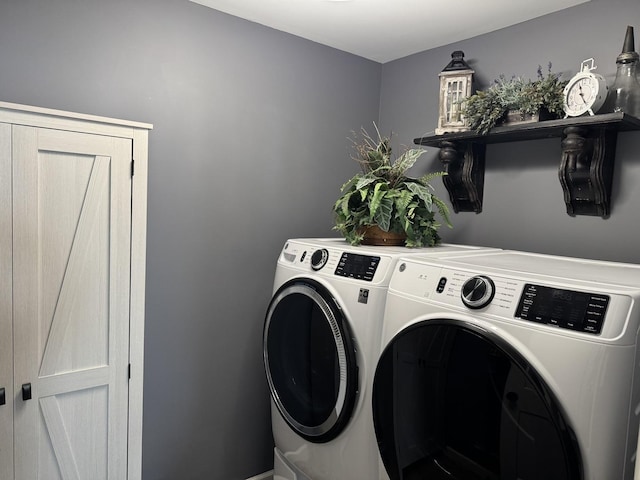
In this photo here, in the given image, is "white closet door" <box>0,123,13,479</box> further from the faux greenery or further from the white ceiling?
the faux greenery

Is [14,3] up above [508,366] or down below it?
above

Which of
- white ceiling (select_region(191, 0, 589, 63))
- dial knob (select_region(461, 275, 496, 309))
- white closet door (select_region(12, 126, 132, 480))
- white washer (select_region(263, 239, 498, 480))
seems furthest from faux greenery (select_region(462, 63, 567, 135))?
white closet door (select_region(12, 126, 132, 480))

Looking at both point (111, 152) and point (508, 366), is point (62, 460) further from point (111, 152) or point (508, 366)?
point (508, 366)

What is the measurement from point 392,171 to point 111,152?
3.58 feet

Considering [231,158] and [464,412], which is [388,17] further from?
[464,412]

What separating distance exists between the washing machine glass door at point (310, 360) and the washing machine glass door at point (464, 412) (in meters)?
0.18

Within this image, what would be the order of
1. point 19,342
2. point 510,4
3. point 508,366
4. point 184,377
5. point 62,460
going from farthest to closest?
point 184,377
point 510,4
point 62,460
point 19,342
point 508,366

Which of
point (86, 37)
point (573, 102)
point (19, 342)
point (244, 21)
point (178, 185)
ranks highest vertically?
point (244, 21)

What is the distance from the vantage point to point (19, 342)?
58.1 inches

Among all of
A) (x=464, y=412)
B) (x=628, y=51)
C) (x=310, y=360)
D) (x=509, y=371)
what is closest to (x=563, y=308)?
(x=509, y=371)

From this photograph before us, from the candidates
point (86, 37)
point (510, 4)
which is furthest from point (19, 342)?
point (510, 4)

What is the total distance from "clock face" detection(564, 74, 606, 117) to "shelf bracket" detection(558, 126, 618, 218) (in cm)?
7

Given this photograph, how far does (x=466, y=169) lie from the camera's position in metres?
2.17

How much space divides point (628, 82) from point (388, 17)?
39.5 inches
